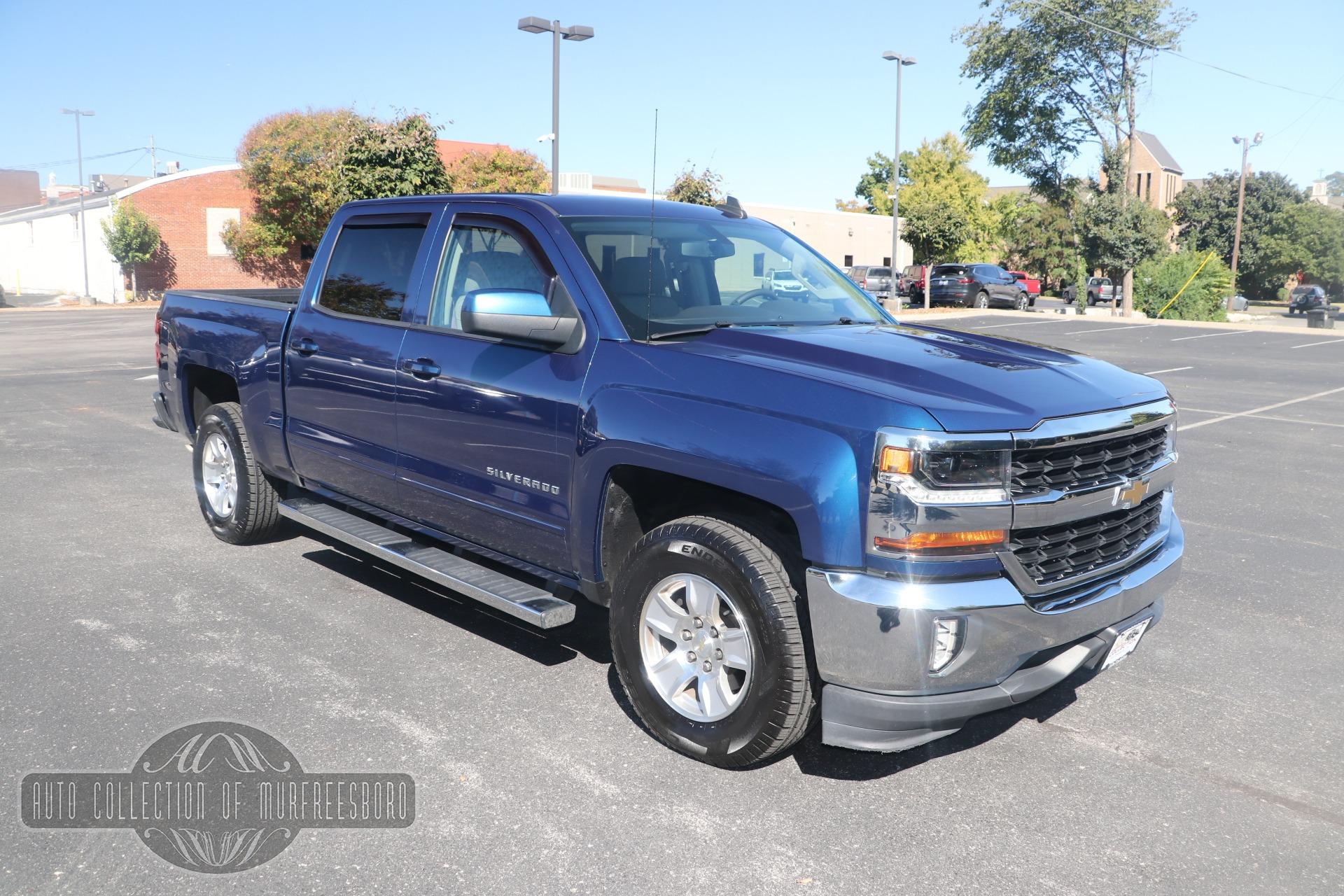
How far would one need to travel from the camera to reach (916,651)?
10.2 ft

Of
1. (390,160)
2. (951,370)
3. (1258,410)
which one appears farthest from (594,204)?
(390,160)

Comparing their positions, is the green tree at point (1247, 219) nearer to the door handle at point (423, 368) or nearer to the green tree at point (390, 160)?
the green tree at point (390, 160)

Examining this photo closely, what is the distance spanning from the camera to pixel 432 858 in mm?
3092

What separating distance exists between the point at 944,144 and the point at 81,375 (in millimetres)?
63052

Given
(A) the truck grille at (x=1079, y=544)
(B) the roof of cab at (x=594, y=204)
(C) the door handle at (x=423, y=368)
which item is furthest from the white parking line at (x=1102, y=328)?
(C) the door handle at (x=423, y=368)

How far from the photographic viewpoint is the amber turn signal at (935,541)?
3115mm

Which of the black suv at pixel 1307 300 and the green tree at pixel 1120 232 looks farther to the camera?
the black suv at pixel 1307 300

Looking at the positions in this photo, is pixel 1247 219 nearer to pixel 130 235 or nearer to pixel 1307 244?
pixel 1307 244

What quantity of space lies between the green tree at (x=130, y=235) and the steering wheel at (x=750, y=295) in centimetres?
4401

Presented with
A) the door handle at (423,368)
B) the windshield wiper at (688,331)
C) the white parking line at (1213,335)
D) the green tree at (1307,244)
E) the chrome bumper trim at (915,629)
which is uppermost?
the green tree at (1307,244)

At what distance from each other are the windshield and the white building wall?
45796 mm

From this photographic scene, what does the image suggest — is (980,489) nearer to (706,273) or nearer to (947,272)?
(706,273)

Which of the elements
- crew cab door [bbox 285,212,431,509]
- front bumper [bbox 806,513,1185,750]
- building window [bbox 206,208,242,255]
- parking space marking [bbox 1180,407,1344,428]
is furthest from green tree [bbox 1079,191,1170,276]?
front bumper [bbox 806,513,1185,750]

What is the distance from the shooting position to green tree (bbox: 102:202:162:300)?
1657 inches
